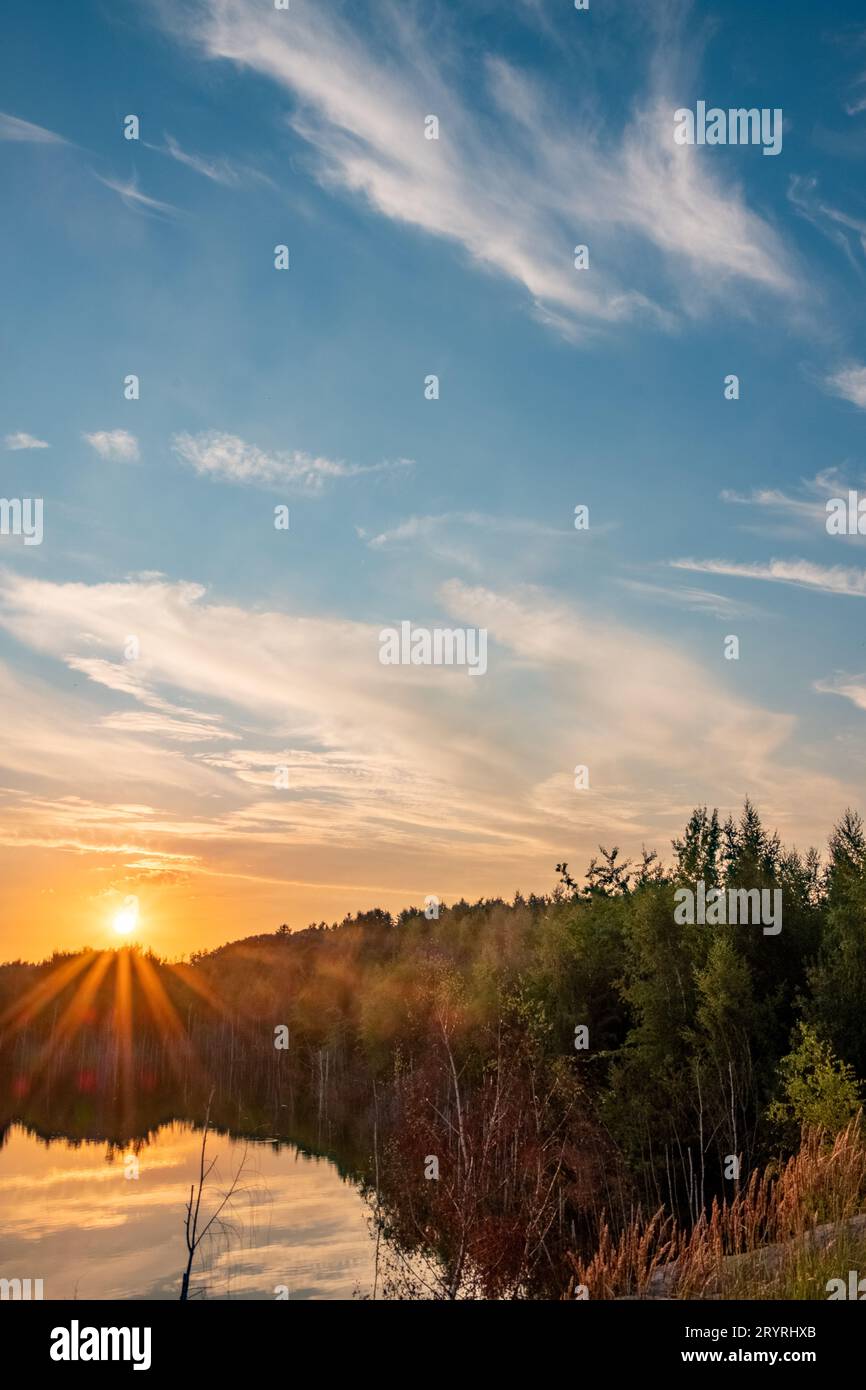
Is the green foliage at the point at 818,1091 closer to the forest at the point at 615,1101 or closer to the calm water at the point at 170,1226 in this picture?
the forest at the point at 615,1101

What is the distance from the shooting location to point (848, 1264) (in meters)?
10.9

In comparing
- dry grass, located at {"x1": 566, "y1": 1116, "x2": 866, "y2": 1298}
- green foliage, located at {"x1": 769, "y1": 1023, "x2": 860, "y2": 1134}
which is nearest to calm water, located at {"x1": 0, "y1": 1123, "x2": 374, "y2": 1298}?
green foliage, located at {"x1": 769, "y1": 1023, "x2": 860, "y2": 1134}

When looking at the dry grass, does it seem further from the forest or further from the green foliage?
the green foliage

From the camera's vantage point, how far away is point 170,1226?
155 ft

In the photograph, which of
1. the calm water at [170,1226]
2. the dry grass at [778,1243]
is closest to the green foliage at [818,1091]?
the calm water at [170,1226]

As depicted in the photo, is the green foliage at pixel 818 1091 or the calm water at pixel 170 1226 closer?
the green foliage at pixel 818 1091

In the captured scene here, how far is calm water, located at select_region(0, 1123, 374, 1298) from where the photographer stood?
122ft

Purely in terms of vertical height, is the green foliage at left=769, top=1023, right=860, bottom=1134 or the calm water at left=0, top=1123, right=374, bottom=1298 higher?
the green foliage at left=769, top=1023, right=860, bottom=1134

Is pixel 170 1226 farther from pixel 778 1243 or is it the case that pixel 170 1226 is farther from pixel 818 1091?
pixel 778 1243

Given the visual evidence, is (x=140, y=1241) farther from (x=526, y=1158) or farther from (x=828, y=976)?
(x=828, y=976)

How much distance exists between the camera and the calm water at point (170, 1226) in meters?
37.2

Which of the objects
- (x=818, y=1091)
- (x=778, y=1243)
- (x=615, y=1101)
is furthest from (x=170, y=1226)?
(x=778, y=1243)

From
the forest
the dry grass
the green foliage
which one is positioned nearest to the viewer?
the dry grass
